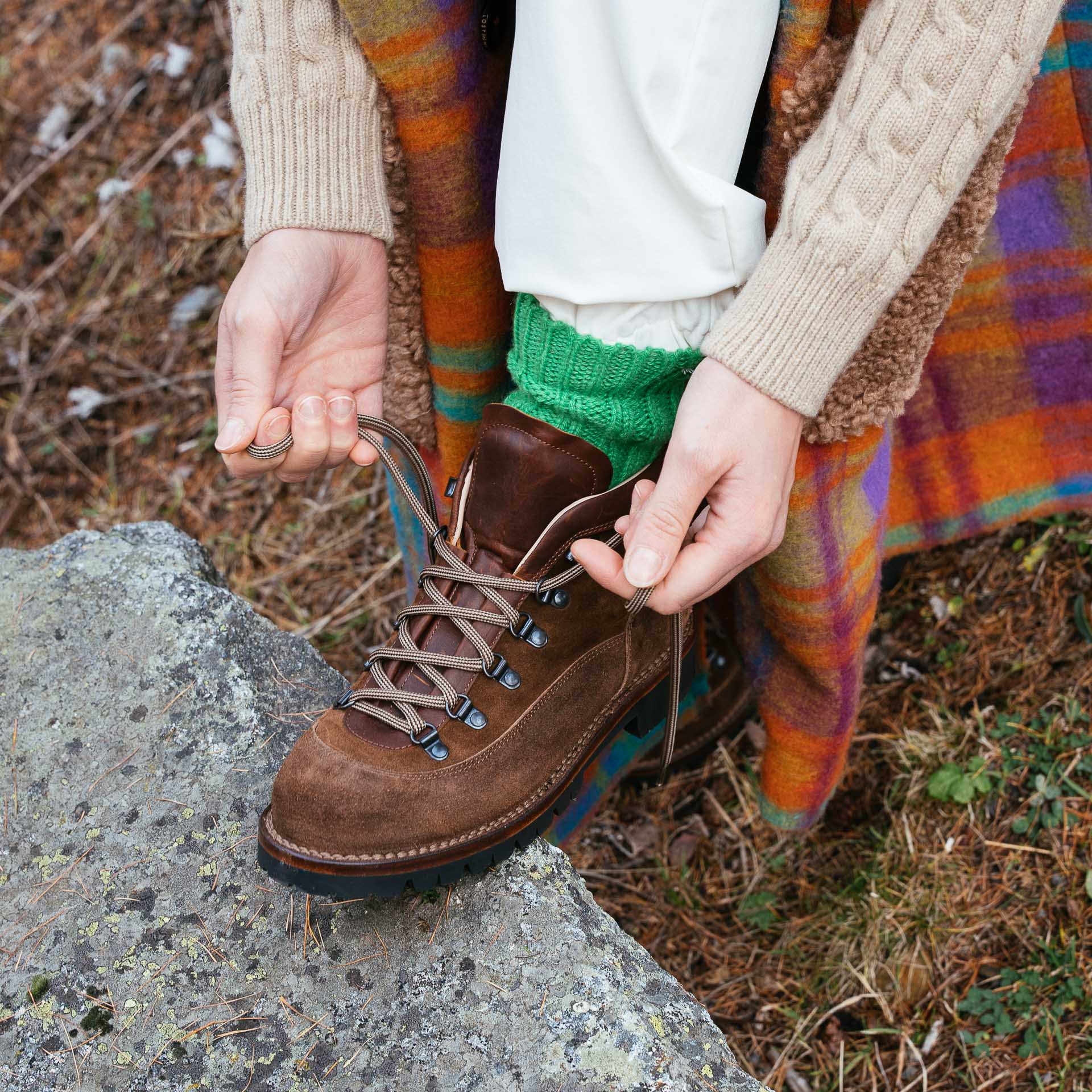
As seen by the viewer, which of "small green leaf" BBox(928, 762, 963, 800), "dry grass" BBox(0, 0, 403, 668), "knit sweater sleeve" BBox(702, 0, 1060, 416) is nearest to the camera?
"knit sweater sleeve" BBox(702, 0, 1060, 416)

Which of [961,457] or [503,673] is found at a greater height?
[503,673]

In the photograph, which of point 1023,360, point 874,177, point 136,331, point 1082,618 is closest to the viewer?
point 874,177

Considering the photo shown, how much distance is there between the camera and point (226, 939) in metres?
1.18

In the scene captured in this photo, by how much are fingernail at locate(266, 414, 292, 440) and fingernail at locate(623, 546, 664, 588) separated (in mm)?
463

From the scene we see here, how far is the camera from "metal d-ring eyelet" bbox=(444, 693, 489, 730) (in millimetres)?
1188

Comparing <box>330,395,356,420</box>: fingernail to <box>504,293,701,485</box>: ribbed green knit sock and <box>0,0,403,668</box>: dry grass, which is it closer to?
<box>504,293,701,485</box>: ribbed green knit sock

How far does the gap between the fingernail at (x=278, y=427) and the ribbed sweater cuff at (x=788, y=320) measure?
0.51m

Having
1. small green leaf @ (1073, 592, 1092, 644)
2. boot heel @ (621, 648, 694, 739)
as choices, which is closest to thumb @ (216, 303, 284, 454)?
boot heel @ (621, 648, 694, 739)

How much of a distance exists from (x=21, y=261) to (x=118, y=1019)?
275 cm

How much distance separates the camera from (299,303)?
49.0 inches

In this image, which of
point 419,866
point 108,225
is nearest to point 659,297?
point 419,866

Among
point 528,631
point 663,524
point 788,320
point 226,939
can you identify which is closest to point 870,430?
point 788,320

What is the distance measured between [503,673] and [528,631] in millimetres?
63

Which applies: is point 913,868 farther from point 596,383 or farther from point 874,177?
point 874,177
